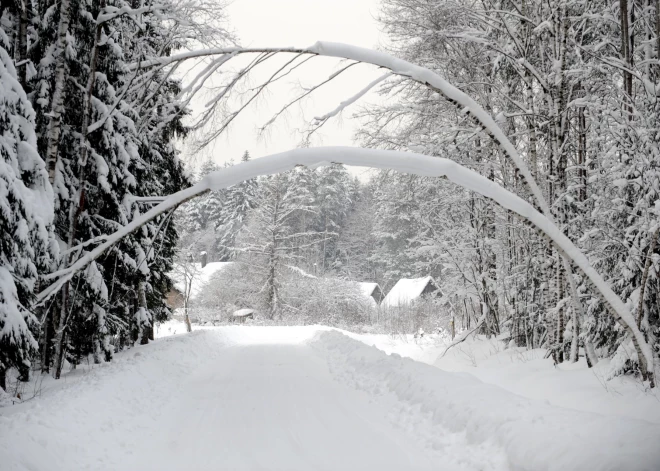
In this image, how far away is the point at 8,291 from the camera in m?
5.72

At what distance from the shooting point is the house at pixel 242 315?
116ft

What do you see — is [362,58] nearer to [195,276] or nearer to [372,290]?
[195,276]

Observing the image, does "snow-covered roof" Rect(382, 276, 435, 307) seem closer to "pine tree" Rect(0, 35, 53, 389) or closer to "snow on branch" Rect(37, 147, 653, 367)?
"pine tree" Rect(0, 35, 53, 389)

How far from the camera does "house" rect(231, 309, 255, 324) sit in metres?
35.5

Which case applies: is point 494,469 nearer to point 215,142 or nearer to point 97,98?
point 215,142

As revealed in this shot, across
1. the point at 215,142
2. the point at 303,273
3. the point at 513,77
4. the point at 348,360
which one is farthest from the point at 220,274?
the point at 215,142

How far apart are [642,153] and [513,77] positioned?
5464 millimetres

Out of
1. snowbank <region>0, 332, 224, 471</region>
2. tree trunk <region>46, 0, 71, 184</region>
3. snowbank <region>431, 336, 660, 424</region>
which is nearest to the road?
snowbank <region>0, 332, 224, 471</region>

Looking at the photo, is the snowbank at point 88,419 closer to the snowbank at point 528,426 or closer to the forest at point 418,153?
the forest at point 418,153

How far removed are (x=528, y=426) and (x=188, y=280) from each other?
95.8 feet

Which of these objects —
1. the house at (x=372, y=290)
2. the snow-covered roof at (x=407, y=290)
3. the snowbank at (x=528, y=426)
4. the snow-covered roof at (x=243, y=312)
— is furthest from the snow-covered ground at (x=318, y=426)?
the house at (x=372, y=290)

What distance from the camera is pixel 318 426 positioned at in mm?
5801

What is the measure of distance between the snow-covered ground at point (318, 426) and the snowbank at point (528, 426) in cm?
1

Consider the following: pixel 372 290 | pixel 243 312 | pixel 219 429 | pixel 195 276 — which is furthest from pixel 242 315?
pixel 219 429
